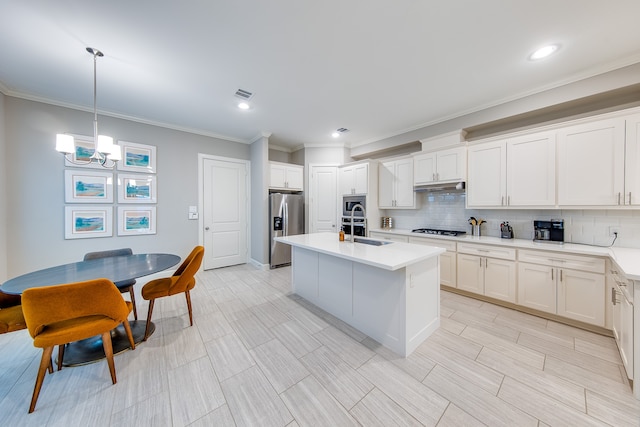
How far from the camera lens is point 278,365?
1829mm

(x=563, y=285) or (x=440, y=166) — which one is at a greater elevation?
(x=440, y=166)

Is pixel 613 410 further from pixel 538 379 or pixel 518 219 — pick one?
pixel 518 219

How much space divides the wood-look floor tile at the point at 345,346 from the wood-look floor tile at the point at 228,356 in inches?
27.6

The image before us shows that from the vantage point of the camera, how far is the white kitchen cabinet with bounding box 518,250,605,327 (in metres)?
2.21

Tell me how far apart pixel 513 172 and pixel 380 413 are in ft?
10.6

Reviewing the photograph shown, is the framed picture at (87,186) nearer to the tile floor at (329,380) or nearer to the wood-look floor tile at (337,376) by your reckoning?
the tile floor at (329,380)

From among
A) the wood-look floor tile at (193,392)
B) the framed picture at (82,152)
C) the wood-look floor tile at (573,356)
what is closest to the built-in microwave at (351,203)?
the wood-look floor tile at (573,356)

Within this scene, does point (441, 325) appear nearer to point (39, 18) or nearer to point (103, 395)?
point (103, 395)

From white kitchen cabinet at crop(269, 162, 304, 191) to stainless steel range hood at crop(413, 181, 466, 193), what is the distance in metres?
2.49

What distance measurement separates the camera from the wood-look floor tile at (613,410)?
132cm

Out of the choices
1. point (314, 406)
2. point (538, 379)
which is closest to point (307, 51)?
point (314, 406)

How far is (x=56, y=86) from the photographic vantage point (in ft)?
8.80

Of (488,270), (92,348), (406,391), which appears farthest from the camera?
(488,270)

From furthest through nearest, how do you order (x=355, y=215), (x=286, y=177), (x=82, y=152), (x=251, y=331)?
(x=286, y=177) < (x=355, y=215) < (x=82, y=152) < (x=251, y=331)
